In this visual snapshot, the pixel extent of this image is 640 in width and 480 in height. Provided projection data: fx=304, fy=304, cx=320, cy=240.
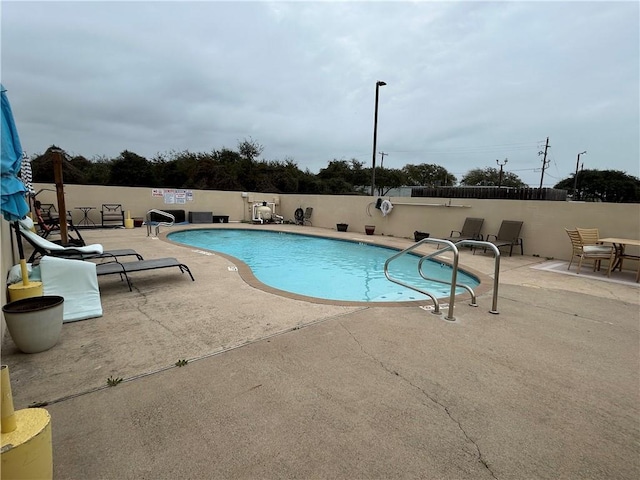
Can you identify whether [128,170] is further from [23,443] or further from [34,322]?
[23,443]

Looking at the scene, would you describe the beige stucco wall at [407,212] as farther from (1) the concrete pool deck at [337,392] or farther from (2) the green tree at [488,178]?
(2) the green tree at [488,178]

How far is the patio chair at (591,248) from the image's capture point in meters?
5.57

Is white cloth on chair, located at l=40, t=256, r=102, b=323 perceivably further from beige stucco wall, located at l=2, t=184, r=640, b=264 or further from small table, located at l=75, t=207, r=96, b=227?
small table, located at l=75, t=207, r=96, b=227

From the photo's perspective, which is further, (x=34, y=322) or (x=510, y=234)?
(x=510, y=234)

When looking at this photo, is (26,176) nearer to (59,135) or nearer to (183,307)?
(183,307)

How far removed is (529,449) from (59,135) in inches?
1235

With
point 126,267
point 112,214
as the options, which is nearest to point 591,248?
point 126,267

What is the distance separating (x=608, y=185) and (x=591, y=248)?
35131 millimetres

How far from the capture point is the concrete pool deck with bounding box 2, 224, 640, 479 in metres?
1.46

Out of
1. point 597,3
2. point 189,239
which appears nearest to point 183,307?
point 189,239

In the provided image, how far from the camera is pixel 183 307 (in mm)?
3520

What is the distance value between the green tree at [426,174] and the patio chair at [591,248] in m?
35.7

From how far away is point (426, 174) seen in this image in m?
42.9

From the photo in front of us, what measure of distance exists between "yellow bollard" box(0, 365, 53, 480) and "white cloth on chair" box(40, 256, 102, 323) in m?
2.35
